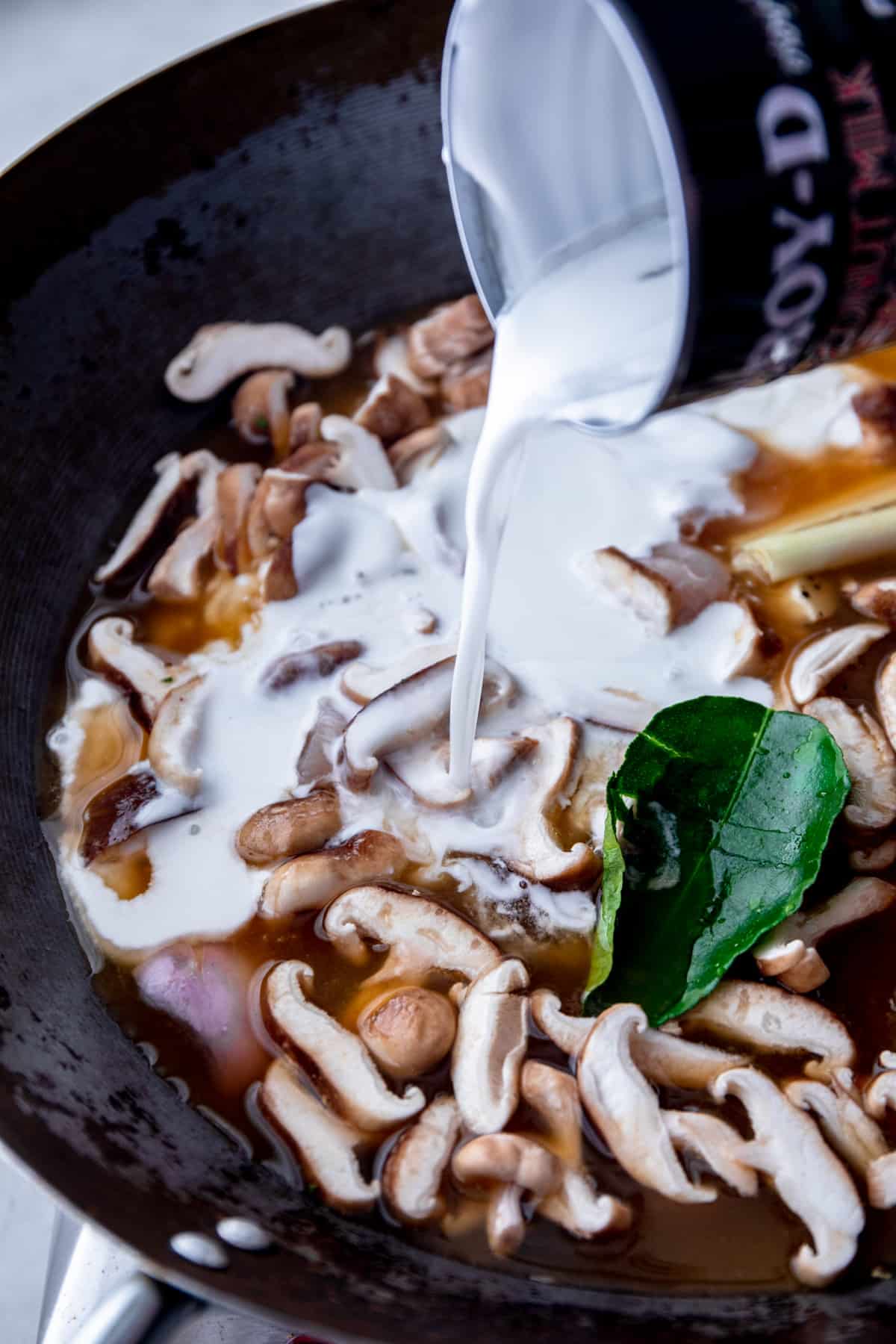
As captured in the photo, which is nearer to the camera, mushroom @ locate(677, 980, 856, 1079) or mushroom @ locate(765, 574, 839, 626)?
mushroom @ locate(677, 980, 856, 1079)

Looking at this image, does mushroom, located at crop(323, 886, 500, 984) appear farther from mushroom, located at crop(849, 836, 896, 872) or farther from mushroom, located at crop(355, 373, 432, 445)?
mushroom, located at crop(355, 373, 432, 445)

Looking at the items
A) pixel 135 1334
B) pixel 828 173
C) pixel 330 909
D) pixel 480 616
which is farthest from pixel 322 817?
pixel 828 173

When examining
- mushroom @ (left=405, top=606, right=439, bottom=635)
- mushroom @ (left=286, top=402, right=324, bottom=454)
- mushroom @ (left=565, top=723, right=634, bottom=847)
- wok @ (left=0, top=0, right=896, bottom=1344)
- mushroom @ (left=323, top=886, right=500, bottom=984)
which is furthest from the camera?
mushroom @ (left=286, top=402, right=324, bottom=454)

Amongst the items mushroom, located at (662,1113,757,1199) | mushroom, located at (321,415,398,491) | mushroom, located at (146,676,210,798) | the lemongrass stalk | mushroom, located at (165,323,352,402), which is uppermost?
mushroom, located at (165,323,352,402)

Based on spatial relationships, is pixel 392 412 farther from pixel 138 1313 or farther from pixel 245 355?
pixel 138 1313

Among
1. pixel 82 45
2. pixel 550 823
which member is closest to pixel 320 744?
pixel 550 823

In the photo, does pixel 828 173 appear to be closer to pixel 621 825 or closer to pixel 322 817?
pixel 621 825

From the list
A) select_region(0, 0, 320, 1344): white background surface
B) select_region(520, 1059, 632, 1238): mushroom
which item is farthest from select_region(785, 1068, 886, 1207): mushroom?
select_region(0, 0, 320, 1344): white background surface
